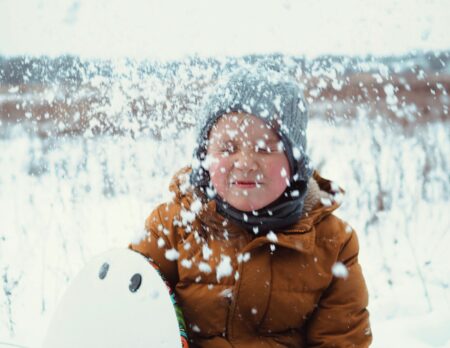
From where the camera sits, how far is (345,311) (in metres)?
1.68

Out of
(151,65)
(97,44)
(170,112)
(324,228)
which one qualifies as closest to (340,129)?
(170,112)

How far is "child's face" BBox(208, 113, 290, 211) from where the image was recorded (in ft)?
4.91

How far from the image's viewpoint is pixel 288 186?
65.2 inches

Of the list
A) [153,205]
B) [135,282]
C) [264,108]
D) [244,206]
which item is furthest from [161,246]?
[153,205]

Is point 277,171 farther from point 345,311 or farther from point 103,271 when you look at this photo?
point 103,271

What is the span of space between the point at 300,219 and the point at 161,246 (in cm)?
53

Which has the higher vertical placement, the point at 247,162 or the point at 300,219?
the point at 247,162

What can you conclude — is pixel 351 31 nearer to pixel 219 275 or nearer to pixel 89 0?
pixel 89 0

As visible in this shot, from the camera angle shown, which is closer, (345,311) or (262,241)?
(262,241)

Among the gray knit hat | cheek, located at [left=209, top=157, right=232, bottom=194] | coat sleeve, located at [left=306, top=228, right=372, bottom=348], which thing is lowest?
coat sleeve, located at [left=306, top=228, right=372, bottom=348]

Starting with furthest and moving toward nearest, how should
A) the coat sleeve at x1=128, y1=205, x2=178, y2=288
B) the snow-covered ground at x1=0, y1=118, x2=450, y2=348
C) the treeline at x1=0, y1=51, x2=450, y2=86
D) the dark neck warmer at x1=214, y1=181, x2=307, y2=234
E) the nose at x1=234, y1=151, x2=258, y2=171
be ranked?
the treeline at x1=0, y1=51, x2=450, y2=86
the snow-covered ground at x1=0, y1=118, x2=450, y2=348
the coat sleeve at x1=128, y1=205, x2=178, y2=288
the dark neck warmer at x1=214, y1=181, x2=307, y2=234
the nose at x1=234, y1=151, x2=258, y2=171

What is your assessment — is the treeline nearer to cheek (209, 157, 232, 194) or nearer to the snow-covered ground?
the snow-covered ground

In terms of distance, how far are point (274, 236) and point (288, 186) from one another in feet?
0.62

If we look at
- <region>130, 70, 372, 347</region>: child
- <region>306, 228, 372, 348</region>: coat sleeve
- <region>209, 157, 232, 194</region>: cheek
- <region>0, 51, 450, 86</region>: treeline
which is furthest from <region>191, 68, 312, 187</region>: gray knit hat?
<region>0, 51, 450, 86</region>: treeline
